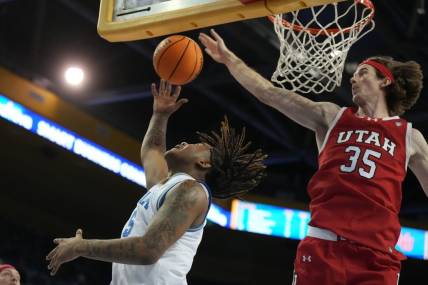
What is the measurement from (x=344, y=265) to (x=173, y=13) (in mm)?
1632

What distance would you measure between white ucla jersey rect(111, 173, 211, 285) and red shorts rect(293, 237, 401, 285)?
501mm

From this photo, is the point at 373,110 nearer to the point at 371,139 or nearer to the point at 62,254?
the point at 371,139

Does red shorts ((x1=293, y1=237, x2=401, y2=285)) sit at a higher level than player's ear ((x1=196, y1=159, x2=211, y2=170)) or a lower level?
lower

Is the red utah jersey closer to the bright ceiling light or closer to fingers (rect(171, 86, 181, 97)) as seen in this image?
fingers (rect(171, 86, 181, 97))

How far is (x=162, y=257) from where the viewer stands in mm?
2855

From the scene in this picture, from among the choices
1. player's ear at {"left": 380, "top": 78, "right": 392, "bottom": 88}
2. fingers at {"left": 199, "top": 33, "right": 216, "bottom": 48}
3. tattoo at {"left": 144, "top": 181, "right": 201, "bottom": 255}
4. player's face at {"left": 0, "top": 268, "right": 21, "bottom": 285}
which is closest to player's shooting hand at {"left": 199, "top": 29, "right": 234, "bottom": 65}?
fingers at {"left": 199, "top": 33, "right": 216, "bottom": 48}

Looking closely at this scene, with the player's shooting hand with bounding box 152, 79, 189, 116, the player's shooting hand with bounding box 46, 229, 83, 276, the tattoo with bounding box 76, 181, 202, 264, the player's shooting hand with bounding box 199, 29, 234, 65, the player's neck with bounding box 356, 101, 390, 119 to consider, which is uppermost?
the player's shooting hand with bounding box 199, 29, 234, 65

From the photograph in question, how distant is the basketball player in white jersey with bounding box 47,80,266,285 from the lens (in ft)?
8.80

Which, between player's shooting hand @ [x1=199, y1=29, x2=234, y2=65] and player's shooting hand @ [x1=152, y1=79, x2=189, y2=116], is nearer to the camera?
player's shooting hand @ [x1=199, y1=29, x2=234, y2=65]

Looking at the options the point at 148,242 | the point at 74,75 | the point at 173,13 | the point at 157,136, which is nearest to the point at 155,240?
the point at 148,242

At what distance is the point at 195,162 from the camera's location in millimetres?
3215

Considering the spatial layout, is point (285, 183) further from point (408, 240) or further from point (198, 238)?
point (198, 238)

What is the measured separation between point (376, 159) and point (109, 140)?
795 centimetres

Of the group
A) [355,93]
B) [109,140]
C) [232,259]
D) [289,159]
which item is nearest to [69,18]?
[109,140]
